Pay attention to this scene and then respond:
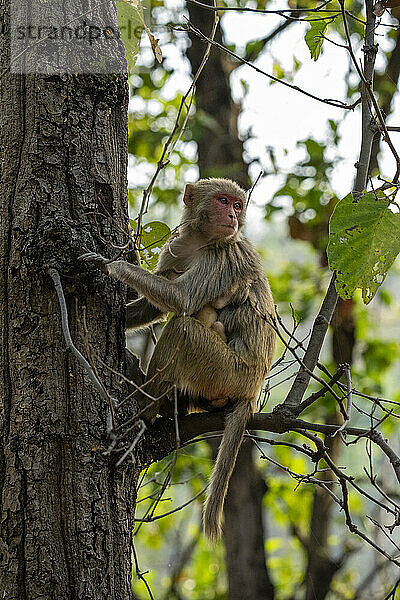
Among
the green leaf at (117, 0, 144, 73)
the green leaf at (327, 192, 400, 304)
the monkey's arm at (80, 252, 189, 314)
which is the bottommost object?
the green leaf at (327, 192, 400, 304)

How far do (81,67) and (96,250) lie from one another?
66cm

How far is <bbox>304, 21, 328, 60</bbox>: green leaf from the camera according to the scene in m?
2.65

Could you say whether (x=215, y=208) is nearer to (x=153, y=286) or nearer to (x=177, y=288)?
(x=177, y=288)

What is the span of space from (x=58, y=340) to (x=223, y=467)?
0.93 meters

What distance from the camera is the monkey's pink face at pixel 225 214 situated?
3350 millimetres

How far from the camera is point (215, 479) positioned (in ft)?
8.94

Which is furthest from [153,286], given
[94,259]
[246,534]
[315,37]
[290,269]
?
[290,269]

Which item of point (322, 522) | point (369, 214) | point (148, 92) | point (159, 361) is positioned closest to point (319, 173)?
point (148, 92)

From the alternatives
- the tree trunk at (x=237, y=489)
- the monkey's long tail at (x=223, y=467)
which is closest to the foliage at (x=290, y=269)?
the tree trunk at (x=237, y=489)

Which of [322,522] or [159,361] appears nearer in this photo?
[159,361]

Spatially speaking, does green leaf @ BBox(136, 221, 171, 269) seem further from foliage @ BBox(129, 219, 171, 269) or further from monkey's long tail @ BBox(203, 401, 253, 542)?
monkey's long tail @ BBox(203, 401, 253, 542)

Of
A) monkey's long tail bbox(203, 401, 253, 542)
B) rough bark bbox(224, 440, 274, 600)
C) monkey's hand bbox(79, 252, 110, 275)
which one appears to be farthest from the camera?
rough bark bbox(224, 440, 274, 600)

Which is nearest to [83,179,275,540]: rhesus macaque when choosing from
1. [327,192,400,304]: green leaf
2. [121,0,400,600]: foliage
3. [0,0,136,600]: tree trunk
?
[0,0,136,600]: tree trunk

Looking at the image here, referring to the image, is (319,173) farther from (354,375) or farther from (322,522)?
(322,522)
